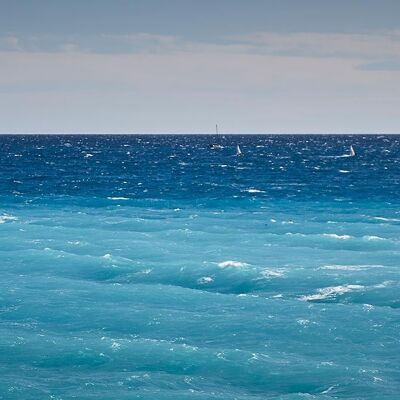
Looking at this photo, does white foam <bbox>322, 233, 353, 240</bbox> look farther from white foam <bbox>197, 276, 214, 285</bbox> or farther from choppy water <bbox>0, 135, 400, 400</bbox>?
white foam <bbox>197, 276, 214, 285</bbox>

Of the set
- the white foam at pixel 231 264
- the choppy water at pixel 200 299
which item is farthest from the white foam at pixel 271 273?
the white foam at pixel 231 264

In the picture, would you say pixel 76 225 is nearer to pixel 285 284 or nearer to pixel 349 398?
pixel 285 284

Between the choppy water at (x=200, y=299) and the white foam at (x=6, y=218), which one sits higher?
the white foam at (x=6, y=218)

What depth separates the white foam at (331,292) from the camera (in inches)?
1618

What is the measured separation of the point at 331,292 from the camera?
138ft

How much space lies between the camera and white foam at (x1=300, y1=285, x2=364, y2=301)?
135 feet

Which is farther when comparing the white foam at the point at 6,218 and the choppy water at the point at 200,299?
the white foam at the point at 6,218

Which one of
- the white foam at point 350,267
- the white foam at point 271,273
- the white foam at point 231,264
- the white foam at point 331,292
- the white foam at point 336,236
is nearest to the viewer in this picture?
the white foam at point 331,292

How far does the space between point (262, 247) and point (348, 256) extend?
7.12 metres

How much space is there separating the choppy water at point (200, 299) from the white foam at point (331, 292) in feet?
0.37

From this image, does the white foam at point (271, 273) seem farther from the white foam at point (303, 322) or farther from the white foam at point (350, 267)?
the white foam at point (303, 322)

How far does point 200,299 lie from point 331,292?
7.48 metres

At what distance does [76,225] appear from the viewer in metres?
67.9

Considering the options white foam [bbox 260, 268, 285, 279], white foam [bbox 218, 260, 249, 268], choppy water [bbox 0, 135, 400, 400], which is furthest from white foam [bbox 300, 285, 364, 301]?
white foam [bbox 218, 260, 249, 268]
